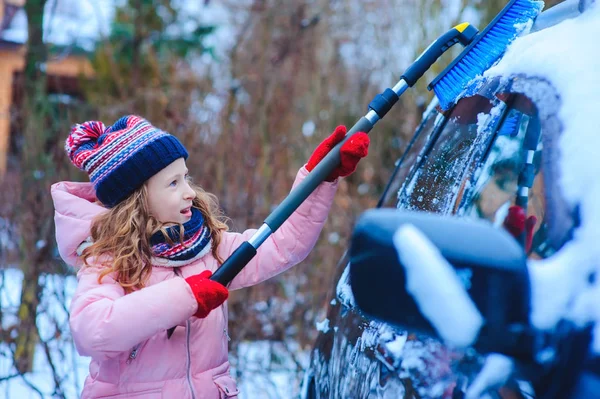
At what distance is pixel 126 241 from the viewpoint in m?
2.25

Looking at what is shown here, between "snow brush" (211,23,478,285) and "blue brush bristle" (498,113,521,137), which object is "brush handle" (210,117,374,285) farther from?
"blue brush bristle" (498,113,521,137)

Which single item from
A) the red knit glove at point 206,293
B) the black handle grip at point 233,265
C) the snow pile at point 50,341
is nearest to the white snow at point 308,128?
the snow pile at point 50,341

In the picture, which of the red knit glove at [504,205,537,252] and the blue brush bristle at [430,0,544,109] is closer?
the red knit glove at [504,205,537,252]

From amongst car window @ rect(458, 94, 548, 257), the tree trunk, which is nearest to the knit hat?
car window @ rect(458, 94, 548, 257)

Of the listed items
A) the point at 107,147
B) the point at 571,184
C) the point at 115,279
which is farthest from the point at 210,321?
the point at 571,184

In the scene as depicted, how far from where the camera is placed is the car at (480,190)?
149 cm

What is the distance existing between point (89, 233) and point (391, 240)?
128 cm

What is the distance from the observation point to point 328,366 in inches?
85.4

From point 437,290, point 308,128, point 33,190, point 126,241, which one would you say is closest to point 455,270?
point 437,290

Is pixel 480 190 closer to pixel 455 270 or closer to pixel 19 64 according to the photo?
pixel 455 270

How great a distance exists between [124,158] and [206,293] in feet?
1.85

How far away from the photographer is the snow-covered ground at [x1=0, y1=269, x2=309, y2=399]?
390cm

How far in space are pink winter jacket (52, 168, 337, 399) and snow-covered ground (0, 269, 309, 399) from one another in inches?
60.4

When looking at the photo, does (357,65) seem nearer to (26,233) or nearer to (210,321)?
(26,233)
